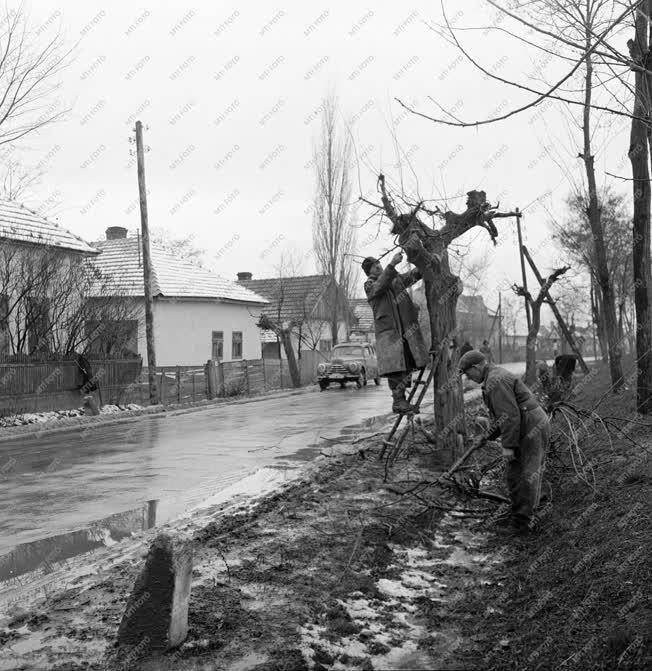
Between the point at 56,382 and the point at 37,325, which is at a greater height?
the point at 37,325

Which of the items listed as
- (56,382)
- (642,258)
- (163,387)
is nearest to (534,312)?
(642,258)

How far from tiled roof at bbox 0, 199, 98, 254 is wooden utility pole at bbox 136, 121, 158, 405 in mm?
Answer: 2891

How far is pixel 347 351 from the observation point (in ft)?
108

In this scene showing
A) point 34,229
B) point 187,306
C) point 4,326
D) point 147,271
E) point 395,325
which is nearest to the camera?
point 395,325

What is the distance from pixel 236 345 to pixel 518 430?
31.7 meters

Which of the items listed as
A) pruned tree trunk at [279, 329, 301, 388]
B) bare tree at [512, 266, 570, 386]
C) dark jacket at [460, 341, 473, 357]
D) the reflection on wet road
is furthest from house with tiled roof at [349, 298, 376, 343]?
dark jacket at [460, 341, 473, 357]

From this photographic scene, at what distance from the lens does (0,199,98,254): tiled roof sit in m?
22.6

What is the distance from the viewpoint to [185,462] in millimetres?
11523

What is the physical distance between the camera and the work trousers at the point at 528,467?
679cm

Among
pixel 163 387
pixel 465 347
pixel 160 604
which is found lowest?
pixel 160 604

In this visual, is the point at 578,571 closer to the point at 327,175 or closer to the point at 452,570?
the point at 452,570

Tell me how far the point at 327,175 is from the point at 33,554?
3542cm

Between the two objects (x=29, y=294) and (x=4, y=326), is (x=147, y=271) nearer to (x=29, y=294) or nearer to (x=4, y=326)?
(x=29, y=294)

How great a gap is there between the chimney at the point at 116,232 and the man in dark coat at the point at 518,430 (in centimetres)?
3671
